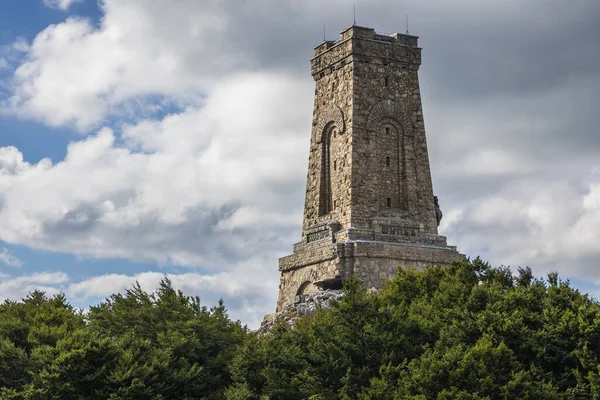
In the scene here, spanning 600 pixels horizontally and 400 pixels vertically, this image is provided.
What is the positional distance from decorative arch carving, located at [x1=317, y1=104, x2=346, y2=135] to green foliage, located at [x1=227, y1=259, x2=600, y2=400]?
15539 mm

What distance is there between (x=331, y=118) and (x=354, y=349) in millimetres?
20716

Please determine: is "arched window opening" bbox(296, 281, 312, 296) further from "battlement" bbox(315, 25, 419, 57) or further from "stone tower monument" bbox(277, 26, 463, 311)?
"battlement" bbox(315, 25, 419, 57)

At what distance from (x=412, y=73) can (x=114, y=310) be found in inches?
802

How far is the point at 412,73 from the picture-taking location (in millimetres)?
56531

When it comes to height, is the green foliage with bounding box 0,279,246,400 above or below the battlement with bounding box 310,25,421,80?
below

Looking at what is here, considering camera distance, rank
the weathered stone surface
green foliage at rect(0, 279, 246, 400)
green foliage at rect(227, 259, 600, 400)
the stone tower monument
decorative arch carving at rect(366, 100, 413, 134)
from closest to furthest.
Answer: green foliage at rect(227, 259, 600, 400) < green foliage at rect(0, 279, 246, 400) < the weathered stone surface < the stone tower monument < decorative arch carving at rect(366, 100, 413, 134)

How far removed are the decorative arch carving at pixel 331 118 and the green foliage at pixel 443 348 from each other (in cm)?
1554

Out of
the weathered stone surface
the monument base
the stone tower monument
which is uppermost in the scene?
the stone tower monument

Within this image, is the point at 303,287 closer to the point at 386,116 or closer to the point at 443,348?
the point at 386,116

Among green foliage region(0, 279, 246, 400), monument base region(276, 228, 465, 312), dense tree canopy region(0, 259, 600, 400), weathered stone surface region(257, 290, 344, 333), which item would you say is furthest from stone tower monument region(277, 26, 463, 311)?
green foliage region(0, 279, 246, 400)

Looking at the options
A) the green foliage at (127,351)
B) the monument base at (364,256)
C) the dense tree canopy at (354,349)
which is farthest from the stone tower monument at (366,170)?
the green foliage at (127,351)

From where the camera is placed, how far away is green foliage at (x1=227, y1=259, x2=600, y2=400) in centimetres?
3450

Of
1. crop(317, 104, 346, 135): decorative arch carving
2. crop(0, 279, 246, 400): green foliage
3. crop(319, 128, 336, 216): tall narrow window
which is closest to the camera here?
crop(0, 279, 246, 400): green foliage

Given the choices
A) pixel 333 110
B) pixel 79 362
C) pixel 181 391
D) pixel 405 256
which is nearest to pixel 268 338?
pixel 181 391
